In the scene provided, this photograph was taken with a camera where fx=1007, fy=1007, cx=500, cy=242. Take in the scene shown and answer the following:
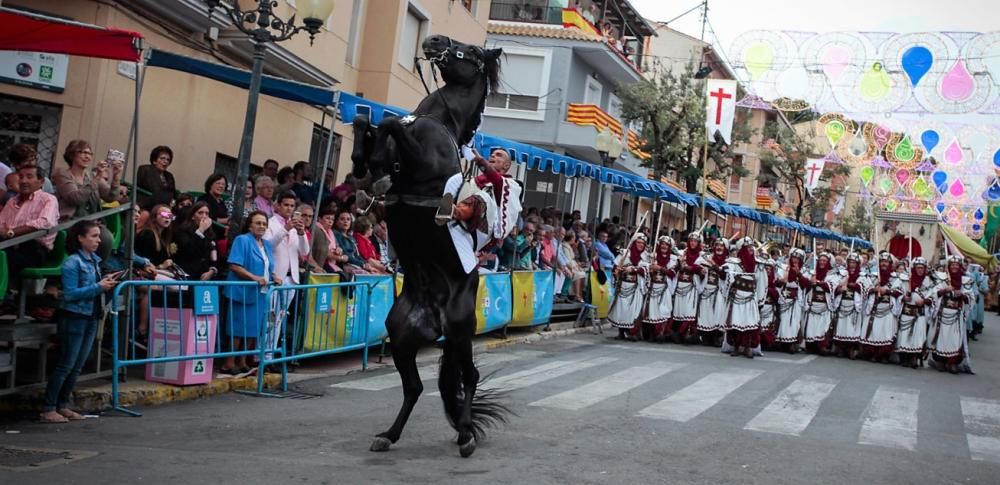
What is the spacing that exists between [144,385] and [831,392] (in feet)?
25.2

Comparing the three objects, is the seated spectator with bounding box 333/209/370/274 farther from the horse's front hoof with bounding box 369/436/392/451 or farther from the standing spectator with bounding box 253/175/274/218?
the horse's front hoof with bounding box 369/436/392/451

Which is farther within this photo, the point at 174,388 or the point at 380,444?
the point at 174,388

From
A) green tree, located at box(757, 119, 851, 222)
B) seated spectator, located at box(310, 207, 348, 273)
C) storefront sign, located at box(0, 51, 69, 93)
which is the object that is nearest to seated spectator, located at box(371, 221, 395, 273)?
seated spectator, located at box(310, 207, 348, 273)

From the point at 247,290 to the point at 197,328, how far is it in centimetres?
80

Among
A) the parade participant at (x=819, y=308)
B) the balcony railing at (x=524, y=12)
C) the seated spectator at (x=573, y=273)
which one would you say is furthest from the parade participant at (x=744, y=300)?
the balcony railing at (x=524, y=12)

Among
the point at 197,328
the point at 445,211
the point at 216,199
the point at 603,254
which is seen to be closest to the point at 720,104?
the point at 603,254

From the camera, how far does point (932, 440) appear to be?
8664 mm

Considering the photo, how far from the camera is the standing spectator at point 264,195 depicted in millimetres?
11789

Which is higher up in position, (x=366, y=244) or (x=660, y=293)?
(x=366, y=244)

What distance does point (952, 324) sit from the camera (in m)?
16.4

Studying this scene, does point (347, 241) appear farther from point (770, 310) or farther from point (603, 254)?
point (603, 254)

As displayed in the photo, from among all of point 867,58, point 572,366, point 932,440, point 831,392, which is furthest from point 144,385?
point 867,58

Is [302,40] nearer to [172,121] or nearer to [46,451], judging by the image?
[172,121]

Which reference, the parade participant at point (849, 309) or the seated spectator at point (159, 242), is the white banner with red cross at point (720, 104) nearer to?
the parade participant at point (849, 309)
